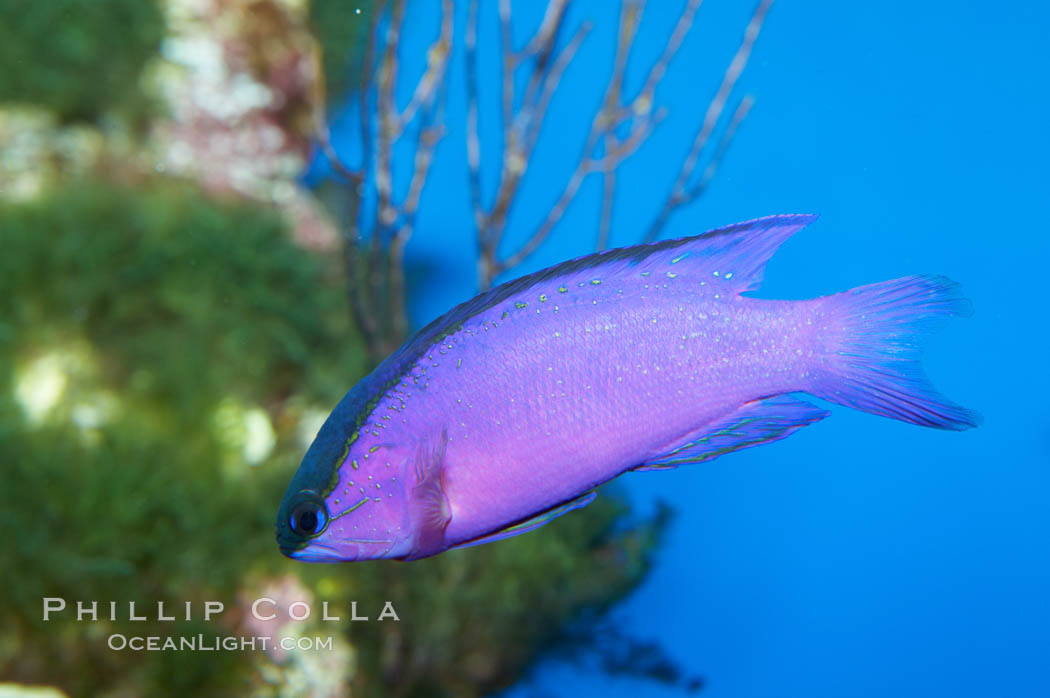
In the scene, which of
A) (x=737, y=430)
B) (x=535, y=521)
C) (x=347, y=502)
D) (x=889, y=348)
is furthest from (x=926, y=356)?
(x=347, y=502)

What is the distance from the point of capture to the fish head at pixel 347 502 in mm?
976

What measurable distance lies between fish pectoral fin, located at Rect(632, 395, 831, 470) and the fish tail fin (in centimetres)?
6

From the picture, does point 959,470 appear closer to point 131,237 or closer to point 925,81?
point 925,81

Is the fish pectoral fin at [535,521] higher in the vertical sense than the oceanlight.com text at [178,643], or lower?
lower

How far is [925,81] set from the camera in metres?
1.84

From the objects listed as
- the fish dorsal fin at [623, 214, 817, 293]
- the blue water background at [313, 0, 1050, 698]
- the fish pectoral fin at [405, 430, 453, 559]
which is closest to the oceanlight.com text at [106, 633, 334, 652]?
the blue water background at [313, 0, 1050, 698]

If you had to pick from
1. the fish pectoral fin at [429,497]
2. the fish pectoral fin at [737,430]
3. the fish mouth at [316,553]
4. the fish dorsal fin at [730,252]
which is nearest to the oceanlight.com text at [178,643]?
the fish mouth at [316,553]

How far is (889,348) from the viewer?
3.09 ft

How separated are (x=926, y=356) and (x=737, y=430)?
0.31 meters

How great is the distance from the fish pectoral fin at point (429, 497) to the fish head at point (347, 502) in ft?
0.09

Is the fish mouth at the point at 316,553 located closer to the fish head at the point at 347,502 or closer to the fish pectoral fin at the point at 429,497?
the fish head at the point at 347,502

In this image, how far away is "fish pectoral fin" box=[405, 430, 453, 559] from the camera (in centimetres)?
95

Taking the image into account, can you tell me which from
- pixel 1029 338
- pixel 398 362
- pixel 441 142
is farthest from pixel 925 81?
pixel 441 142

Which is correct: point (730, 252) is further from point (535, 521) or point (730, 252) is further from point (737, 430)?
point (535, 521)
